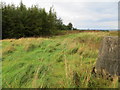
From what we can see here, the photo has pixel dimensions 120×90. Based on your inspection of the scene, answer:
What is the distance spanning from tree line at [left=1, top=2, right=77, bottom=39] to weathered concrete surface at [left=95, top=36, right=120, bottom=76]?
20156 mm

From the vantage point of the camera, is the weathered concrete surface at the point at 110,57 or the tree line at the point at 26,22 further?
the tree line at the point at 26,22

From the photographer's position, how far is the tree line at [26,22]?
864 inches

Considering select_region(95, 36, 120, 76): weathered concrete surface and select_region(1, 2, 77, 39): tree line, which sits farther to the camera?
select_region(1, 2, 77, 39): tree line

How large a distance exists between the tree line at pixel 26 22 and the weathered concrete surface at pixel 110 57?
2016 centimetres

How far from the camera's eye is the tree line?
2194 cm

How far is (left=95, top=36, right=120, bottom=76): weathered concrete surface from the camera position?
2.66m

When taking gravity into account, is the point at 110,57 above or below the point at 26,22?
below

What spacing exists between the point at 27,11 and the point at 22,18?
1.58 m

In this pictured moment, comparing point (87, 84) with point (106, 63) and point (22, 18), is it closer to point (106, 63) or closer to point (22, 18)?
point (106, 63)

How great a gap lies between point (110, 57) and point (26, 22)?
69.9ft

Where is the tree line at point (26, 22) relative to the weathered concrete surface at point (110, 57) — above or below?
above

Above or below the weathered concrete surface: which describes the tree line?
above

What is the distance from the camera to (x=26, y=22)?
22922 mm

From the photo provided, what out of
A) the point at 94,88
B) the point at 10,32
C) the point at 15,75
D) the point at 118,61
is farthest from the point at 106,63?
the point at 10,32
